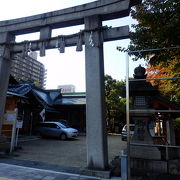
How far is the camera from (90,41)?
6117mm

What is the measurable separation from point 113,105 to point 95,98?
18.7m

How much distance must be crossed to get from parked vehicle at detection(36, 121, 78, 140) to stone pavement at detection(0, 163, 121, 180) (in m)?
9.63

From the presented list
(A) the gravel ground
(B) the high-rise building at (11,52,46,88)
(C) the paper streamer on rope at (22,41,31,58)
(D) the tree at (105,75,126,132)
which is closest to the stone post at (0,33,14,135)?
(C) the paper streamer on rope at (22,41,31,58)

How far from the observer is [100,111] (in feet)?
18.4

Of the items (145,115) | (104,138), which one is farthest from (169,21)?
(104,138)

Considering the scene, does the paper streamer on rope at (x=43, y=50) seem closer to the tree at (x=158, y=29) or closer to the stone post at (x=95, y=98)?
the stone post at (x=95, y=98)

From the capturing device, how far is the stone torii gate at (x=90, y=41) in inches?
219

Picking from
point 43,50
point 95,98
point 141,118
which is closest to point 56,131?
point 43,50

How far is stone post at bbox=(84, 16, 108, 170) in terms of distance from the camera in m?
5.45

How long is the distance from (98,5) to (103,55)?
1.94 metres

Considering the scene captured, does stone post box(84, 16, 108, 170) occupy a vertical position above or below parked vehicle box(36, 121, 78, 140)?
above

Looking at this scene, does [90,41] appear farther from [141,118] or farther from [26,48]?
[141,118]

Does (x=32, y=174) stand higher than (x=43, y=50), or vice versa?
(x=43, y=50)

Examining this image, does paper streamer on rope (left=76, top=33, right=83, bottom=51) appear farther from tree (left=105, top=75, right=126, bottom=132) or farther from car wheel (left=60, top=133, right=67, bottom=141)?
tree (left=105, top=75, right=126, bottom=132)
